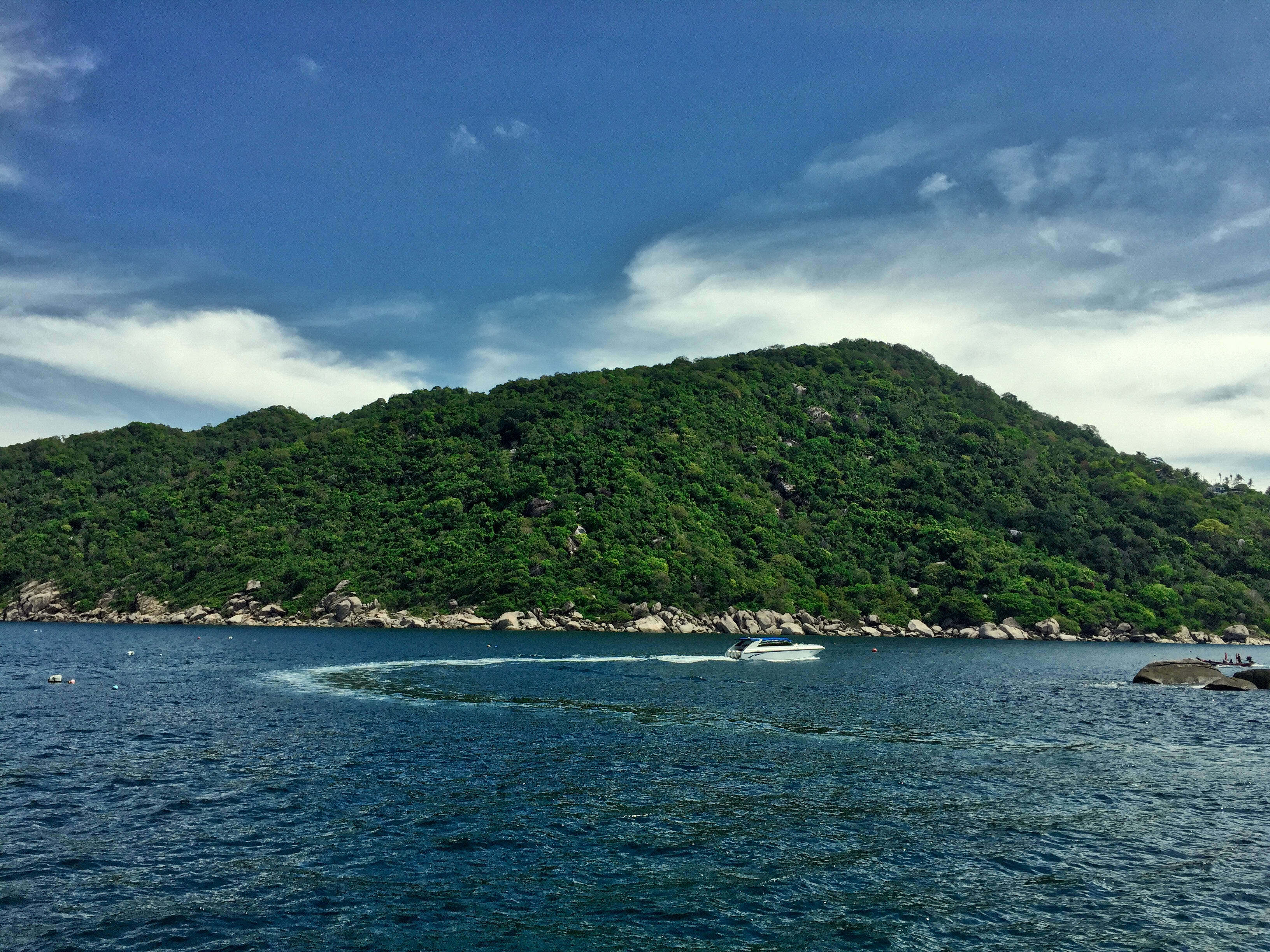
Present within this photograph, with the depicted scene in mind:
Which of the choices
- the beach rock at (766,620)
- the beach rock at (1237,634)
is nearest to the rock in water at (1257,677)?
the beach rock at (766,620)

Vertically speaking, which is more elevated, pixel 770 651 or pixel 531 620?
pixel 531 620

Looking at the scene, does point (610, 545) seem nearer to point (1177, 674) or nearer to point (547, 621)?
point (547, 621)

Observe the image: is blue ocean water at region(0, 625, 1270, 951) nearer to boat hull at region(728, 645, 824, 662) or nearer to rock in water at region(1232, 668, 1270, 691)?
rock in water at region(1232, 668, 1270, 691)

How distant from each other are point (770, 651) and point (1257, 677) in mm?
46068

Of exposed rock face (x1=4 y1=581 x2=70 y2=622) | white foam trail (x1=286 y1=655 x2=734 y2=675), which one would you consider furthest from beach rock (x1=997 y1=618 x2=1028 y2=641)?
exposed rock face (x1=4 y1=581 x2=70 y2=622)

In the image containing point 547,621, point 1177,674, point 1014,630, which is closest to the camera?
point 1177,674

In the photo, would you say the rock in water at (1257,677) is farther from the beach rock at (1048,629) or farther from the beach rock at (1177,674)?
the beach rock at (1048,629)

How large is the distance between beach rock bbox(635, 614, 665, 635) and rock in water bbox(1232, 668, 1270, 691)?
83.5 metres

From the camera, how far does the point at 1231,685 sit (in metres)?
69.0

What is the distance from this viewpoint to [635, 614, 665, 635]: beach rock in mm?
137500

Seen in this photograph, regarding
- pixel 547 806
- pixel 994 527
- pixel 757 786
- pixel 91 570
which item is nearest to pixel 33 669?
pixel 547 806

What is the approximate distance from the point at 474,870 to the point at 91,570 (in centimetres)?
18702

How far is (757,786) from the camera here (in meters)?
29.5

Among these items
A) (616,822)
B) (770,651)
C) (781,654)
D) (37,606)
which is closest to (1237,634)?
(781,654)
